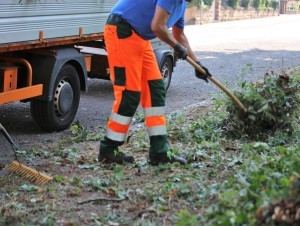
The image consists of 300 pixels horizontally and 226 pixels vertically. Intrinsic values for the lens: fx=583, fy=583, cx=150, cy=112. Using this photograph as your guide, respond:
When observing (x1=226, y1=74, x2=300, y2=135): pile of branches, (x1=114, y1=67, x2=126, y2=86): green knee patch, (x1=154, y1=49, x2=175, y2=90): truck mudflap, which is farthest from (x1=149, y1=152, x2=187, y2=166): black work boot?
(x1=154, y1=49, x2=175, y2=90): truck mudflap

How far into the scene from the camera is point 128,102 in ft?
16.8

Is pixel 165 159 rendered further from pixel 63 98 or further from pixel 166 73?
pixel 166 73

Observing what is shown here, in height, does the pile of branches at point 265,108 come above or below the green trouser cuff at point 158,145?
above

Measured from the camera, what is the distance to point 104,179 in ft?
15.8

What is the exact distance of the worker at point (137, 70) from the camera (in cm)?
505

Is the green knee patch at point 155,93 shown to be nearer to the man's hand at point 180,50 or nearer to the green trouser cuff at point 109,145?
the man's hand at point 180,50

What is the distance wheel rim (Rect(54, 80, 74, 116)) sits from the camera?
741cm

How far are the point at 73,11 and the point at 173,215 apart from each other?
4.16 m

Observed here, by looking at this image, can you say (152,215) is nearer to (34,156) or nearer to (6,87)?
(34,156)

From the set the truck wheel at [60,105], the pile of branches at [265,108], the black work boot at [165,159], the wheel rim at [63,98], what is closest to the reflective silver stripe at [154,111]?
the black work boot at [165,159]

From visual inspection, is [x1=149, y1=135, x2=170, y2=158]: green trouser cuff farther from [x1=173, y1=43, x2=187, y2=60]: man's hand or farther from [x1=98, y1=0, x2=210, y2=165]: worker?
[x1=173, y1=43, x2=187, y2=60]: man's hand

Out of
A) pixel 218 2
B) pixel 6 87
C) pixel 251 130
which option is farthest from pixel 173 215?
pixel 218 2

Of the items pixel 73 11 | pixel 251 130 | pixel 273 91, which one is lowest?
pixel 251 130

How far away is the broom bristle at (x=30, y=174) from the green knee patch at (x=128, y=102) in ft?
2.84
